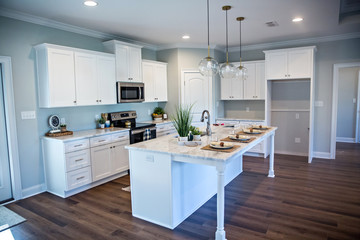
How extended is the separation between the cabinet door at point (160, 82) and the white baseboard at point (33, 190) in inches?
115

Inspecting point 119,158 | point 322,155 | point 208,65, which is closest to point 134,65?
point 119,158

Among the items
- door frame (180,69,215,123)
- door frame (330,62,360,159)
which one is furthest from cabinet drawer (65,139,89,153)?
door frame (330,62,360,159)

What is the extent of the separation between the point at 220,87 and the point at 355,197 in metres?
3.83

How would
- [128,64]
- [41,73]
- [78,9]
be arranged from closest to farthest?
[78,9] → [41,73] → [128,64]

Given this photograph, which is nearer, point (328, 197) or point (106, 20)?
point (328, 197)

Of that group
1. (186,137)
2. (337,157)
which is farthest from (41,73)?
(337,157)

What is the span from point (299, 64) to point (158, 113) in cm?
331

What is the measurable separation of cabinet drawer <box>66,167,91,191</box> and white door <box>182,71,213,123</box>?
2848 mm

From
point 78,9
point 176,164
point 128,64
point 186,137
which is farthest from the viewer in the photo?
point 128,64

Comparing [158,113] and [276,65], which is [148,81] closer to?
[158,113]

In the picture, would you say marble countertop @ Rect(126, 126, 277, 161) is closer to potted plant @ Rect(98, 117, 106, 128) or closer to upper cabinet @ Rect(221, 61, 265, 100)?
potted plant @ Rect(98, 117, 106, 128)

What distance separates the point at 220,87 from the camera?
21.3ft


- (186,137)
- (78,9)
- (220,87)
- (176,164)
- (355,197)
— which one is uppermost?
(78,9)

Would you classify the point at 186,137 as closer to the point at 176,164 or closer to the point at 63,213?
the point at 176,164
